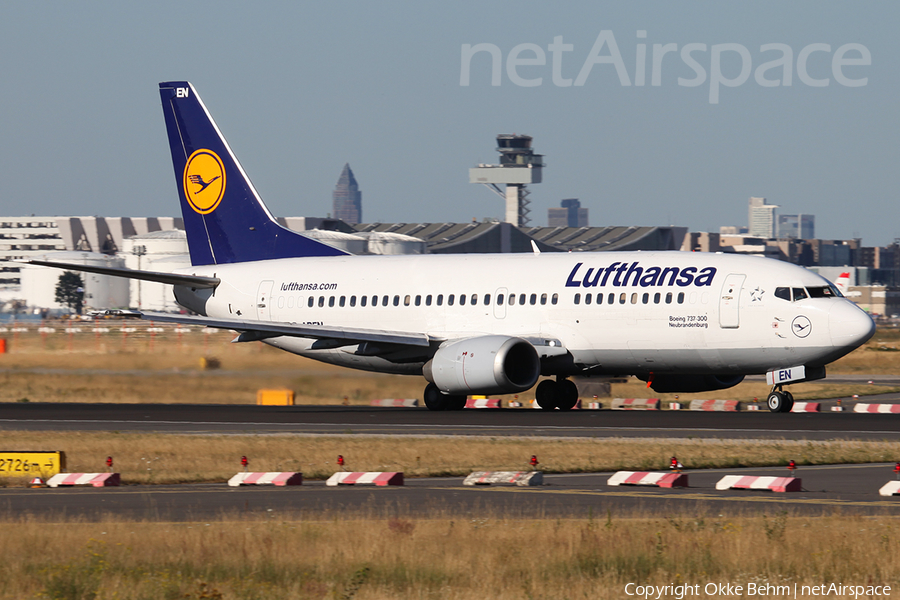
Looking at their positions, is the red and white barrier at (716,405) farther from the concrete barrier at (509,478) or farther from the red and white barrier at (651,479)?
the concrete barrier at (509,478)

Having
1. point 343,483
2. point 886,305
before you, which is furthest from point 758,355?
point 886,305

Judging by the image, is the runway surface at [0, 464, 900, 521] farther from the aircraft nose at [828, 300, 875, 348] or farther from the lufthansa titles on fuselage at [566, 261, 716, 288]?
the lufthansa titles on fuselage at [566, 261, 716, 288]

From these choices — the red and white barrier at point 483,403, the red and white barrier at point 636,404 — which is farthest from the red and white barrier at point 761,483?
the red and white barrier at point 483,403

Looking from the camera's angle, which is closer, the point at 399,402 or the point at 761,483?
the point at 761,483

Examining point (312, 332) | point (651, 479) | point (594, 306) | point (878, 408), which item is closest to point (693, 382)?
point (594, 306)

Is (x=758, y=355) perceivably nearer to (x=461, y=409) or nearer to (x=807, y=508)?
(x=461, y=409)

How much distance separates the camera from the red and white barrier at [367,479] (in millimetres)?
19966

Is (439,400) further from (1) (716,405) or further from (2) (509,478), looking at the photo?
(2) (509,478)

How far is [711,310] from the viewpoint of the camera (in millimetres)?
34125

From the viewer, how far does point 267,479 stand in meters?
20.2

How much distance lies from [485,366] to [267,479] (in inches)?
596

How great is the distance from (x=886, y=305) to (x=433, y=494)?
606 feet

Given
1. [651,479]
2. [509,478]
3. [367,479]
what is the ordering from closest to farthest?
[651,479] → [509,478] → [367,479]

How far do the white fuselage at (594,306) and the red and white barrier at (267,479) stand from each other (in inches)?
660
